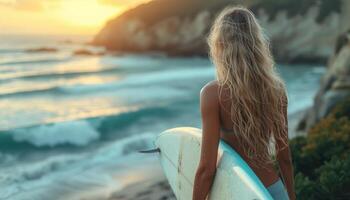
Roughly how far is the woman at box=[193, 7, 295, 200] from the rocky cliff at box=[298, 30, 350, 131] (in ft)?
19.4

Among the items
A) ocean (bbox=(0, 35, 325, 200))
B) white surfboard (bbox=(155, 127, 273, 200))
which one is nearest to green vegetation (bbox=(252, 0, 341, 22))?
ocean (bbox=(0, 35, 325, 200))

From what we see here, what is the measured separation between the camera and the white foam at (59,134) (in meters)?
11.2

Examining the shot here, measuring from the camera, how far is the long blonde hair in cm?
244

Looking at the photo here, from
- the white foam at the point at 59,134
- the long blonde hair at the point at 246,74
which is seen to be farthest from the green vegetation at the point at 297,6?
the long blonde hair at the point at 246,74

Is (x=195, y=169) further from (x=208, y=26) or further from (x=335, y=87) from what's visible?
(x=208, y=26)

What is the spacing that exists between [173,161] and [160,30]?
45314 mm

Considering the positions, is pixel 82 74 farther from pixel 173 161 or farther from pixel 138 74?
pixel 173 161

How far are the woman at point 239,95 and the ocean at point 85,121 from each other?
16.1ft

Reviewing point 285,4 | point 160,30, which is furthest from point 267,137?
point 160,30

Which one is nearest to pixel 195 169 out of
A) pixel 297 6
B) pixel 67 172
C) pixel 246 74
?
pixel 246 74

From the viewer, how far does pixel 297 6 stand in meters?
40.8

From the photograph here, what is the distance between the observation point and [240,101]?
2471 millimetres

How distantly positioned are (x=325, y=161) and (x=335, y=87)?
398 cm

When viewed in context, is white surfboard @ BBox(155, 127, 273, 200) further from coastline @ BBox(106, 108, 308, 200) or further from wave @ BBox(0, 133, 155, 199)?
wave @ BBox(0, 133, 155, 199)
